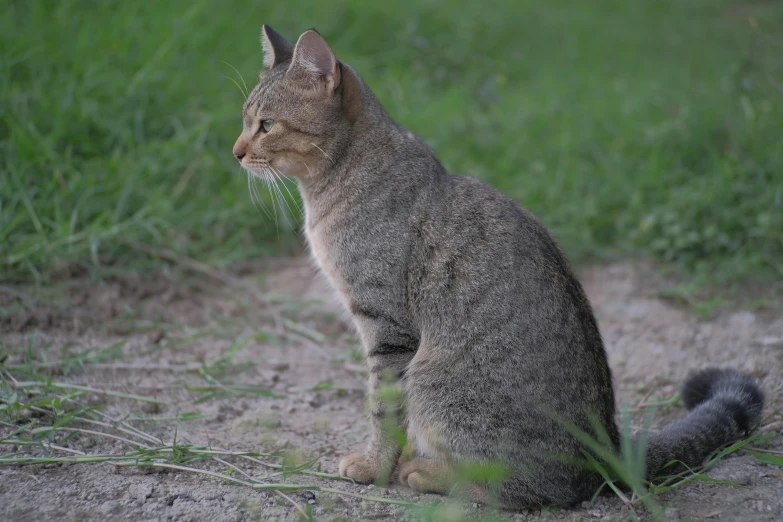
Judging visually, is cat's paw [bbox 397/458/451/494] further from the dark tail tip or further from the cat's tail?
the dark tail tip

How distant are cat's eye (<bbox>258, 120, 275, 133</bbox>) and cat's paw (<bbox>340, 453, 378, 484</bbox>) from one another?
154cm

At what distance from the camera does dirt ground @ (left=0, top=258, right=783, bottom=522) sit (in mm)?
2812

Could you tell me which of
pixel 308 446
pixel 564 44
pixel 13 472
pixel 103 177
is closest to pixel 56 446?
pixel 13 472

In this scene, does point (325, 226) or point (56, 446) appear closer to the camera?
point (56, 446)

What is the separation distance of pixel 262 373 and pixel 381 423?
1.24 m

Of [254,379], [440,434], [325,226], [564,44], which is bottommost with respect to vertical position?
[254,379]

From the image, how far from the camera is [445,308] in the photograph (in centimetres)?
308

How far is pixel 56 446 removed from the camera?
10.0 ft

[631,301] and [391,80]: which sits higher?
[391,80]

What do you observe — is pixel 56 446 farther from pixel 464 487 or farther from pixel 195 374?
pixel 464 487

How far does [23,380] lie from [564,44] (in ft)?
26.4

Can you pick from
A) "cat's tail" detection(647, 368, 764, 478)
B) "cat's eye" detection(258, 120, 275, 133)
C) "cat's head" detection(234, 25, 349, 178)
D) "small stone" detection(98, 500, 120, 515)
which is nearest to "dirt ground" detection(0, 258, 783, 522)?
"small stone" detection(98, 500, 120, 515)

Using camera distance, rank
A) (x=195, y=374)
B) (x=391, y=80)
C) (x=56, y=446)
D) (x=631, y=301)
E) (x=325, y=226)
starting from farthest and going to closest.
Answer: (x=391, y=80), (x=631, y=301), (x=195, y=374), (x=325, y=226), (x=56, y=446)

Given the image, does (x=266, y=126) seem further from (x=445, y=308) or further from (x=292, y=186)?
(x=292, y=186)
